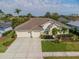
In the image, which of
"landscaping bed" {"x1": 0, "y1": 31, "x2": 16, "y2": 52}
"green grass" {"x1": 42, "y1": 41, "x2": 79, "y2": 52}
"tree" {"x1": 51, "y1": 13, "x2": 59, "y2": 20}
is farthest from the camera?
"tree" {"x1": 51, "y1": 13, "x2": 59, "y2": 20}

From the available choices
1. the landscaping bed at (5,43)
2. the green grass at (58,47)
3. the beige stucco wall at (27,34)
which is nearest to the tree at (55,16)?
→ the beige stucco wall at (27,34)

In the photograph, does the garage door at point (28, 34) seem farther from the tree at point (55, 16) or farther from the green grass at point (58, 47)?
the tree at point (55, 16)

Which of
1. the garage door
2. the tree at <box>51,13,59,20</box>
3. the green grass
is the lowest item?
the garage door

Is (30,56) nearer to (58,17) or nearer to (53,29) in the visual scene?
(53,29)

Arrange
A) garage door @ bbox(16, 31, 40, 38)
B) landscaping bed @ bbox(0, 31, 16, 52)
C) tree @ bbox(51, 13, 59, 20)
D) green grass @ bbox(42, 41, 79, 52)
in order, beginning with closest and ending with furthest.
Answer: green grass @ bbox(42, 41, 79, 52)
landscaping bed @ bbox(0, 31, 16, 52)
garage door @ bbox(16, 31, 40, 38)
tree @ bbox(51, 13, 59, 20)

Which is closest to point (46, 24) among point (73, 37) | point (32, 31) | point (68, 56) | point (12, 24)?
point (32, 31)

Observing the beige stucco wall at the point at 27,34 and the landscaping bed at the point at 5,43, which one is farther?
the beige stucco wall at the point at 27,34

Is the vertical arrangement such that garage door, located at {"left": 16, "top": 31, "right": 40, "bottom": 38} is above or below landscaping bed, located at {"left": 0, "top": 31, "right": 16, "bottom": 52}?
below

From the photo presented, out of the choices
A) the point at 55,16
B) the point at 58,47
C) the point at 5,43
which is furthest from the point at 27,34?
the point at 55,16

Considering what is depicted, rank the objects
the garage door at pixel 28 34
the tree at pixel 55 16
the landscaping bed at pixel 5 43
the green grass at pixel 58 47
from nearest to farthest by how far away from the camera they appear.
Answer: the green grass at pixel 58 47, the landscaping bed at pixel 5 43, the garage door at pixel 28 34, the tree at pixel 55 16

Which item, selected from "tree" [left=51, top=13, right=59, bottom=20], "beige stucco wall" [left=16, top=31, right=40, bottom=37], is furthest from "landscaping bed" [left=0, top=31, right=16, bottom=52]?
"tree" [left=51, top=13, right=59, bottom=20]

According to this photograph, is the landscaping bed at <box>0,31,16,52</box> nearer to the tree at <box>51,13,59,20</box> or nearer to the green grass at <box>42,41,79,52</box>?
the green grass at <box>42,41,79,52</box>
